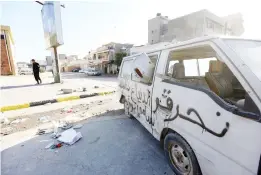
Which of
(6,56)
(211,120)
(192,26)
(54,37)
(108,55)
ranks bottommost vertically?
(211,120)

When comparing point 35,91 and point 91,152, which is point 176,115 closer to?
point 91,152

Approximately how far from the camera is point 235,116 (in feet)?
4.03

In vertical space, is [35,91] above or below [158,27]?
below

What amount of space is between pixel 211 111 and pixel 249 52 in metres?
0.85

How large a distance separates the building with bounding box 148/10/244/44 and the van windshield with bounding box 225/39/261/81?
53.2 ft

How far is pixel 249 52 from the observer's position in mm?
1590

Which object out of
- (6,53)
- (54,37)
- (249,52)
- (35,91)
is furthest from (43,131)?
(6,53)

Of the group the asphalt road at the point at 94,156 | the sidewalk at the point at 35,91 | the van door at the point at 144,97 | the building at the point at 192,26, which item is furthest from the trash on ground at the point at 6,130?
the building at the point at 192,26

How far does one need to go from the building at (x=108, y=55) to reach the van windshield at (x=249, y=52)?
3324 centimetres

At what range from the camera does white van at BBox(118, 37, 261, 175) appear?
117 centimetres

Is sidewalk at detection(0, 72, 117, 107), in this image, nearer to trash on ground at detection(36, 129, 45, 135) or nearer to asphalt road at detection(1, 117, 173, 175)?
trash on ground at detection(36, 129, 45, 135)

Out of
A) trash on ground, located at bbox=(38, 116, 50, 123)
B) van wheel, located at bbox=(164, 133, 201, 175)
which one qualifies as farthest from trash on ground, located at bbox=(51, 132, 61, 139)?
van wheel, located at bbox=(164, 133, 201, 175)

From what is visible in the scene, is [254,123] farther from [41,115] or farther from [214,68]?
[41,115]

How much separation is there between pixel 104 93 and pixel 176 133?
21.1ft
